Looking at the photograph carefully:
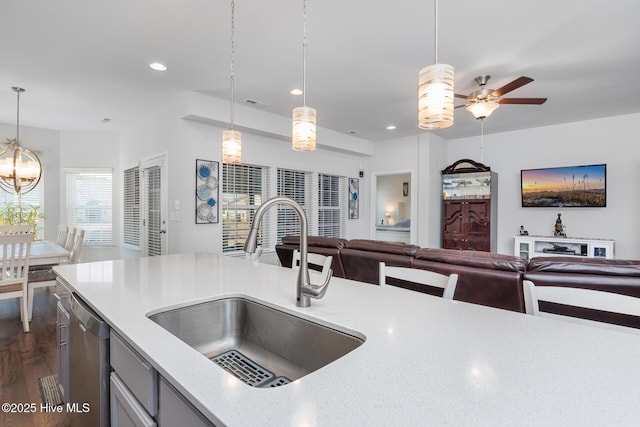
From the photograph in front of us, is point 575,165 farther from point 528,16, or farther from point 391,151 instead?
point 528,16

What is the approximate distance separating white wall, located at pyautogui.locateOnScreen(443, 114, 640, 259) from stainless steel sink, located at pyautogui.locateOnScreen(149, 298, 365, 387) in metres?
5.39

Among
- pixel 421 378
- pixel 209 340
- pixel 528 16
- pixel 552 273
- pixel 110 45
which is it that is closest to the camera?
pixel 421 378

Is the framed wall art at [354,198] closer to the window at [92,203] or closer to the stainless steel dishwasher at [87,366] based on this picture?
the window at [92,203]

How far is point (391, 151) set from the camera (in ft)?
21.0

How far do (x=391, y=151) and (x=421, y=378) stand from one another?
5.99 metres

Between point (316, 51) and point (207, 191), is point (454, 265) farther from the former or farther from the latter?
point (207, 191)

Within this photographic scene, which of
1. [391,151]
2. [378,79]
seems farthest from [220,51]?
[391,151]

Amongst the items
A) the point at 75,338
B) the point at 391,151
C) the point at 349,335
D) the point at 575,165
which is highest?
the point at 391,151

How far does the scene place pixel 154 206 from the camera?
4.58 metres

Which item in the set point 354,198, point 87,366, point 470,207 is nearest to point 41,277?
point 87,366

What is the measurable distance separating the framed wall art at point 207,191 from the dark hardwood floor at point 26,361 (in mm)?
1874

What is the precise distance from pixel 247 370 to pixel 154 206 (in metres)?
3.99

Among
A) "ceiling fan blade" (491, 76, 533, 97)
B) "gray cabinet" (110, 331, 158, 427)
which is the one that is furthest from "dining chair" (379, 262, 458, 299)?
"ceiling fan blade" (491, 76, 533, 97)

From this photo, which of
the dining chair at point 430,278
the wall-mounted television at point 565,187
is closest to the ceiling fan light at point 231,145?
the dining chair at point 430,278
